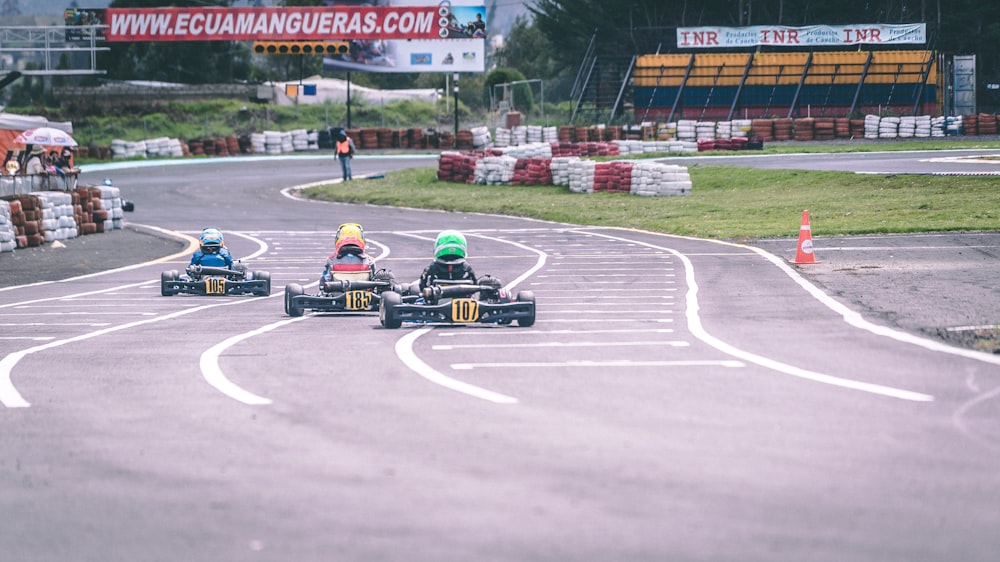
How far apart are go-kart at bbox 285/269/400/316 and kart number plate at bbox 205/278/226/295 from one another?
3352 millimetres

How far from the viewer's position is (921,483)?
6.38 m

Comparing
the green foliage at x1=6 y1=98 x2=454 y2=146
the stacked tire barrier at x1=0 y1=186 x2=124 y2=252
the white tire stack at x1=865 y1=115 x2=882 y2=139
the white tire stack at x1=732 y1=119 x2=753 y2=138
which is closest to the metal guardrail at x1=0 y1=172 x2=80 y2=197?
the stacked tire barrier at x1=0 y1=186 x2=124 y2=252

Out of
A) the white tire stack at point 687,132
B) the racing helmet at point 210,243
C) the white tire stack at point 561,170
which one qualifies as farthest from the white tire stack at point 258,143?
the racing helmet at point 210,243

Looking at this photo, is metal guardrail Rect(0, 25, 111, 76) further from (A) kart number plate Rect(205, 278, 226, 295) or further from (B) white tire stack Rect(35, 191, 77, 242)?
(A) kart number plate Rect(205, 278, 226, 295)

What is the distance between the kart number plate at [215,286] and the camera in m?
18.5

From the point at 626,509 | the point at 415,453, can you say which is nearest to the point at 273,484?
the point at 415,453

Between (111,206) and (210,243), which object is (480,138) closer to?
(111,206)

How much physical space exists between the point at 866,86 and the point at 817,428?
63614 millimetres

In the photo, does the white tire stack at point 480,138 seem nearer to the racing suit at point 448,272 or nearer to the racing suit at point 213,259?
Result: the racing suit at point 213,259

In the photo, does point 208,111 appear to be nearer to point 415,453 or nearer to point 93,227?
point 93,227

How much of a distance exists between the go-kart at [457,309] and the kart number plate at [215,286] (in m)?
5.42

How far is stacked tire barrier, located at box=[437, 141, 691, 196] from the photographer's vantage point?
36.5m

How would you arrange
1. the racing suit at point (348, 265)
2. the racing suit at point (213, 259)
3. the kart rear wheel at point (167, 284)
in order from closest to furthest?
the racing suit at point (348, 265) < the kart rear wheel at point (167, 284) < the racing suit at point (213, 259)

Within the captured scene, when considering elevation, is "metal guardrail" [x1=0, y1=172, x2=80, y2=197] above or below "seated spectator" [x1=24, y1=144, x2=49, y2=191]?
below
